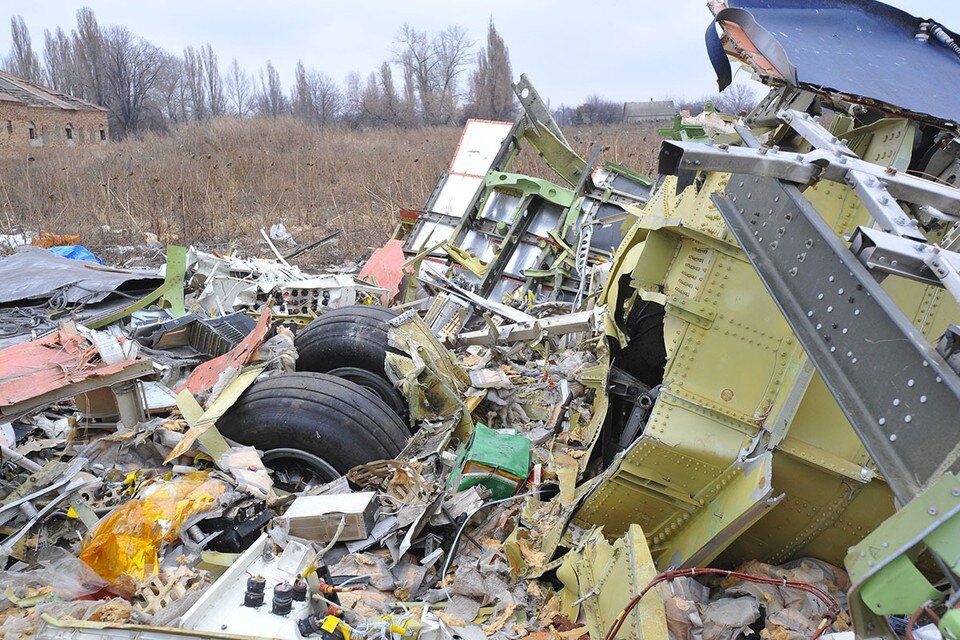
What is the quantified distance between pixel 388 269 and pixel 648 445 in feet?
19.2

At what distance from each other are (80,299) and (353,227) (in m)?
8.36

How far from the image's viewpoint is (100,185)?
1443 centimetres

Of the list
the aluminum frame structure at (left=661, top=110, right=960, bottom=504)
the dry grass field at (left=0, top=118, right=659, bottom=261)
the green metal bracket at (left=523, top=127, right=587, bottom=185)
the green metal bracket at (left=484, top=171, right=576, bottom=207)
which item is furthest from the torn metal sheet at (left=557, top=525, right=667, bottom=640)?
the dry grass field at (left=0, top=118, right=659, bottom=261)

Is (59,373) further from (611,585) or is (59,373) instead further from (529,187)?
(529,187)

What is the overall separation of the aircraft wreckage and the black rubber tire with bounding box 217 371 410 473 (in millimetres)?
20

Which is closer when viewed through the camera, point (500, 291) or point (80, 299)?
point (80, 299)

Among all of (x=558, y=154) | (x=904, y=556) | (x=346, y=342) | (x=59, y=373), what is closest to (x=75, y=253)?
(x=346, y=342)

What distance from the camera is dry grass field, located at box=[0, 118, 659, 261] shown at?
13.8m

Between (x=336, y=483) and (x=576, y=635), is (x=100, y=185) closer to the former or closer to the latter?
(x=336, y=483)

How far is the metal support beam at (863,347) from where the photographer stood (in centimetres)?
163

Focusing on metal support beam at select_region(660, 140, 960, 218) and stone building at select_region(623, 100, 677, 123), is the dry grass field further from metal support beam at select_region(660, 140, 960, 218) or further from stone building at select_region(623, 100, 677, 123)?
stone building at select_region(623, 100, 677, 123)

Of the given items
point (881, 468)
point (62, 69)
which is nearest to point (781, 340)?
point (881, 468)

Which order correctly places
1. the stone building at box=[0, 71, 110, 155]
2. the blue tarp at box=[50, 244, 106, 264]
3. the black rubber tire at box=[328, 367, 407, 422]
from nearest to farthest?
the black rubber tire at box=[328, 367, 407, 422] → the blue tarp at box=[50, 244, 106, 264] → the stone building at box=[0, 71, 110, 155]

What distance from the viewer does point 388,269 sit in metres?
8.82
